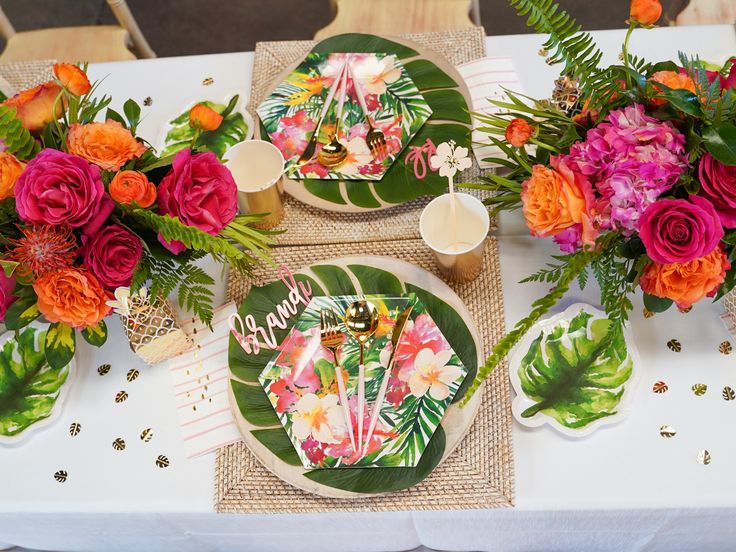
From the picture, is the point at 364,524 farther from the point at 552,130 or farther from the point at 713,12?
the point at 713,12

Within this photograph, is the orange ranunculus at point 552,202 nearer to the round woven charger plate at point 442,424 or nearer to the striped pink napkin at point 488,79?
the round woven charger plate at point 442,424

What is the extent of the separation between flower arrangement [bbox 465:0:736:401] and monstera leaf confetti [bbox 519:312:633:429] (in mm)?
66

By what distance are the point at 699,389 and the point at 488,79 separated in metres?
0.61

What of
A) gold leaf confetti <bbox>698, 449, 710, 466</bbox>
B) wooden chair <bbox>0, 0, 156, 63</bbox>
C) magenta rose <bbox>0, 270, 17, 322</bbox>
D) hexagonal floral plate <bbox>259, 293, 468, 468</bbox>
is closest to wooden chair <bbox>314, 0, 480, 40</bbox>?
wooden chair <bbox>0, 0, 156, 63</bbox>

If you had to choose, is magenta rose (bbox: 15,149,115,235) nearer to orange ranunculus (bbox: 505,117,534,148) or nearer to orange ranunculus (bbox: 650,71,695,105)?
orange ranunculus (bbox: 505,117,534,148)

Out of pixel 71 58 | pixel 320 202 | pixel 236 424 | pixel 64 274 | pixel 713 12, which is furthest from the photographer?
pixel 71 58

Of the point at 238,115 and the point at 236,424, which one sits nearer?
the point at 236,424

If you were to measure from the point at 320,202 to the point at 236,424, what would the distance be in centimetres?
37

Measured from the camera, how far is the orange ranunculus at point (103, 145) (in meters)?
0.86

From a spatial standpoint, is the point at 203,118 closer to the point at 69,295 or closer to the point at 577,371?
the point at 69,295

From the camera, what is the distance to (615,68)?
0.84 meters

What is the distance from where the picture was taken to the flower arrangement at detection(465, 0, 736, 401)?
77 centimetres

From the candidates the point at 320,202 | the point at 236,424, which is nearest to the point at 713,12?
the point at 320,202

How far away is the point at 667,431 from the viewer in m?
0.90
